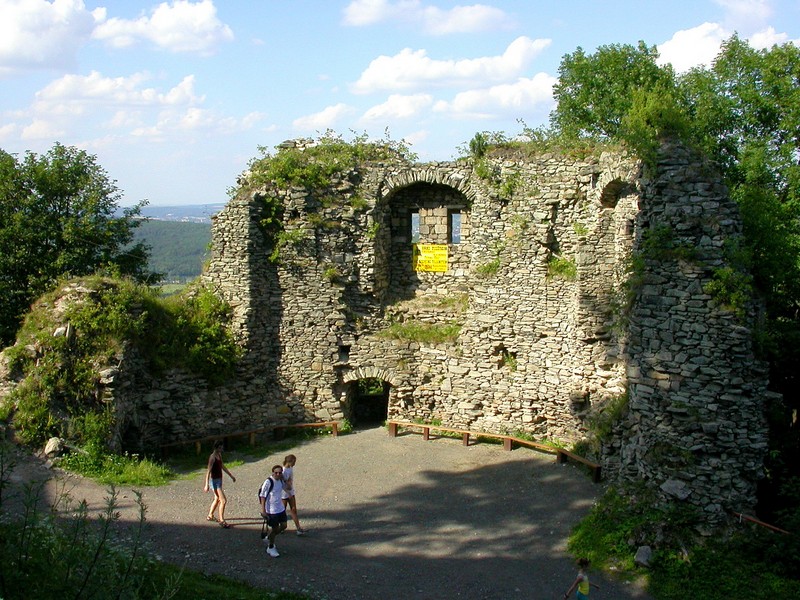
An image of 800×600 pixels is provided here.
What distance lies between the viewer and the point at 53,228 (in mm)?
18969

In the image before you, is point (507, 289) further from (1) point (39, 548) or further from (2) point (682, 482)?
(1) point (39, 548)

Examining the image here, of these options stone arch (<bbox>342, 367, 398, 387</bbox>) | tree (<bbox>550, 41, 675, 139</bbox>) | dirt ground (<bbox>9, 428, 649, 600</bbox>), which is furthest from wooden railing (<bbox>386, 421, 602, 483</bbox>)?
tree (<bbox>550, 41, 675, 139</bbox>)

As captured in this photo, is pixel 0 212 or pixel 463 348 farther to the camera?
pixel 0 212

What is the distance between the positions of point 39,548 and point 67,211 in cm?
1509

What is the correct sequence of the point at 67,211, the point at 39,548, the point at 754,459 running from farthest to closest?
1. the point at 67,211
2. the point at 754,459
3. the point at 39,548

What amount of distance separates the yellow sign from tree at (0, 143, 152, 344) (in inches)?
300

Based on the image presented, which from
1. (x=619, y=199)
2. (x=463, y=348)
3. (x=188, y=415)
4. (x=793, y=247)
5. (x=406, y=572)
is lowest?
(x=406, y=572)

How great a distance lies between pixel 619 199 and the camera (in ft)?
48.0

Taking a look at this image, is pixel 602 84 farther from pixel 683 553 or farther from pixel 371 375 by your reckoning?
pixel 683 553

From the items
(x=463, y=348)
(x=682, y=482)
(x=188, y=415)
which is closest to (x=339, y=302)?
(x=463, y=348)

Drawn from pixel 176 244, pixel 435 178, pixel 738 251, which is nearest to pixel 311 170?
pixel 435 178

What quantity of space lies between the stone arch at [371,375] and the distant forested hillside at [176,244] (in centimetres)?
7853

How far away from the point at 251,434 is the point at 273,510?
600 cm

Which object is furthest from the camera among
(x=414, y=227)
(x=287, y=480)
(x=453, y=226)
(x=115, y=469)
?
(x=414, y=227)
